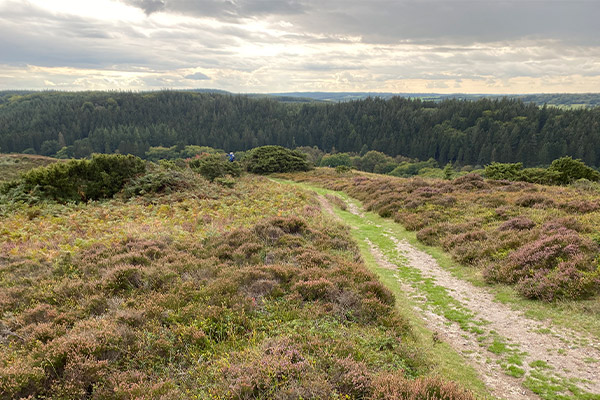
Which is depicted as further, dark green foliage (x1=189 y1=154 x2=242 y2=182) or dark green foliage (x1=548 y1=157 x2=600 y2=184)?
dark green foliage (x1=189 y1=154 x2=242 y2=182)

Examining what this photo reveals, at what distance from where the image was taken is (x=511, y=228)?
13.0m

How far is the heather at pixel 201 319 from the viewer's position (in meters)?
4.78

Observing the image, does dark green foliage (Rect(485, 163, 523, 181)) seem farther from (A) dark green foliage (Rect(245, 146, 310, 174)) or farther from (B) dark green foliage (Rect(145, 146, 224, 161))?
(B) dark green foliage (Rect(145, 146, 224, 161))

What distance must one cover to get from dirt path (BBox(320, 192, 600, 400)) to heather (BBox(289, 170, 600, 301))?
1.34 m

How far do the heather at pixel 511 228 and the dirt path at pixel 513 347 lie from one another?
134 cm

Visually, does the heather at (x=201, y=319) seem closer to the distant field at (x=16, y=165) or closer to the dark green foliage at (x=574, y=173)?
the dark green foliage at (x=574, y=173)

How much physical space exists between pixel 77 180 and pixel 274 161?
29.0 meters

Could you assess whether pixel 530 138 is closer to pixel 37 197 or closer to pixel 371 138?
pixel 371 138

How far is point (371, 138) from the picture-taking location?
606 ft

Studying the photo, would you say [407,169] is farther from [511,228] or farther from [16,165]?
[511,228]

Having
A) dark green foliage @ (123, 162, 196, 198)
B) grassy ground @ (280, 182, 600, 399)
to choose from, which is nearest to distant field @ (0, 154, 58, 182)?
dark green foliage @ (123, 162, 196, 198)

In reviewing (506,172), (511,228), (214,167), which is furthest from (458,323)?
(214,167)

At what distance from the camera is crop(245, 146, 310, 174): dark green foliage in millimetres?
47688

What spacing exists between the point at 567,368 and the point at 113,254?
12.3m
